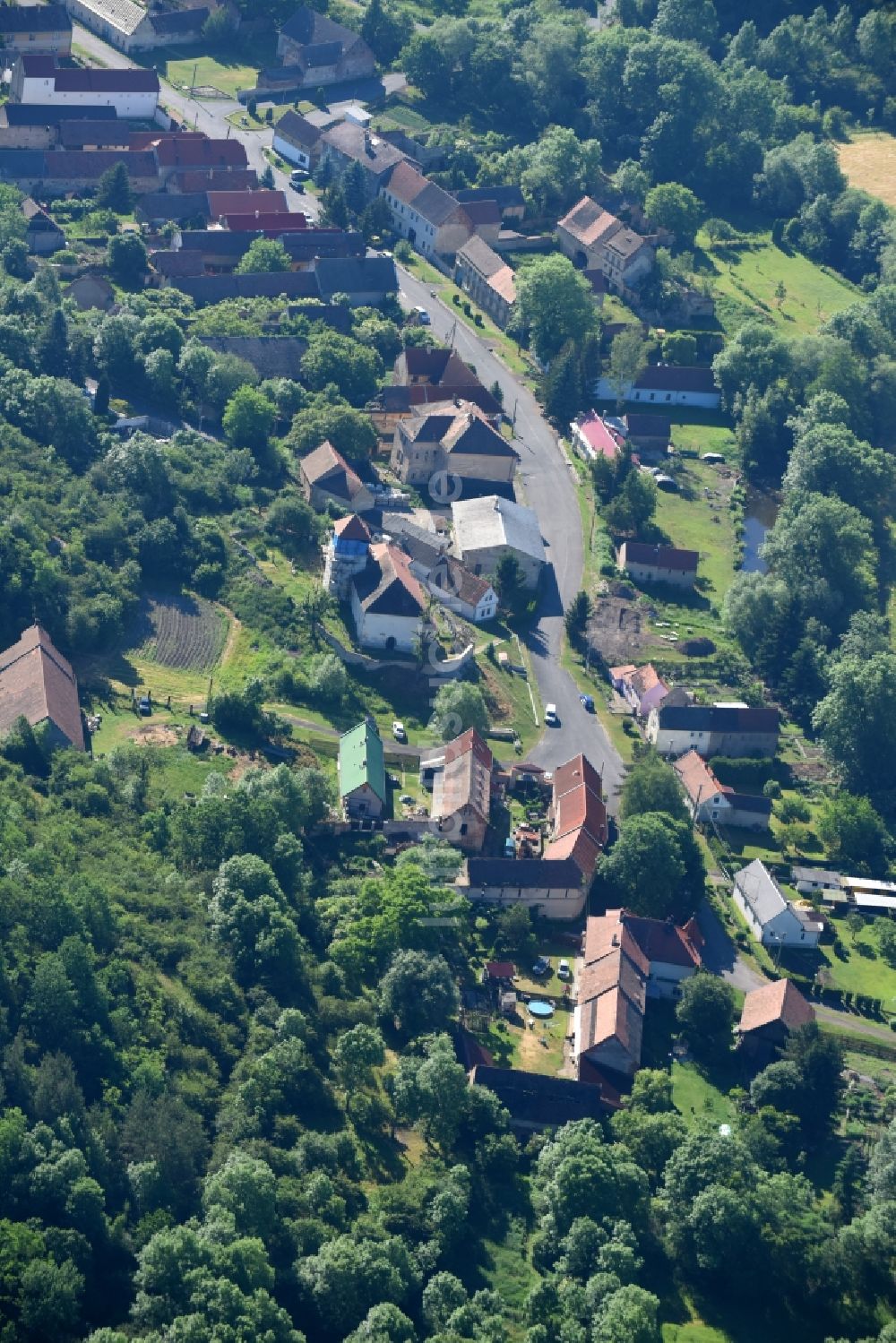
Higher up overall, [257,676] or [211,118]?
[211,118]

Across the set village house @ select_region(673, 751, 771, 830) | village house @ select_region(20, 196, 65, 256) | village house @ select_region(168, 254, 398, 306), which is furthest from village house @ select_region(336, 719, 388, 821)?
village house @ select_region(20, 196, 65, 256)

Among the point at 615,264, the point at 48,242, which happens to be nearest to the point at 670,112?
the point at 615,264

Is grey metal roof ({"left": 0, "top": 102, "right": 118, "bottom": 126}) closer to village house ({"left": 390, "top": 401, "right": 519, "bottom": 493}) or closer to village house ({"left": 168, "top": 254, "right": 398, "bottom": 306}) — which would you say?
village house ({"left": 168, "top": 254, "right": 398, "bottom": 306})

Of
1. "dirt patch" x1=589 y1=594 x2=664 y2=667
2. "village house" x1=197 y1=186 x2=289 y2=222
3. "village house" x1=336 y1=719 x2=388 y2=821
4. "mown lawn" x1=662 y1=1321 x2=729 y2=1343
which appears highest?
"village house" x1=197 y1=186 x2=289 y2=222

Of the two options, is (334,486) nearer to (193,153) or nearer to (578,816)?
(578,816)

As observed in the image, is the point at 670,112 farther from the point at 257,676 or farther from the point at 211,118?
the point at 257,676

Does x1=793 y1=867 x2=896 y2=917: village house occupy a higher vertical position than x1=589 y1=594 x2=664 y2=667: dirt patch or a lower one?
lower
